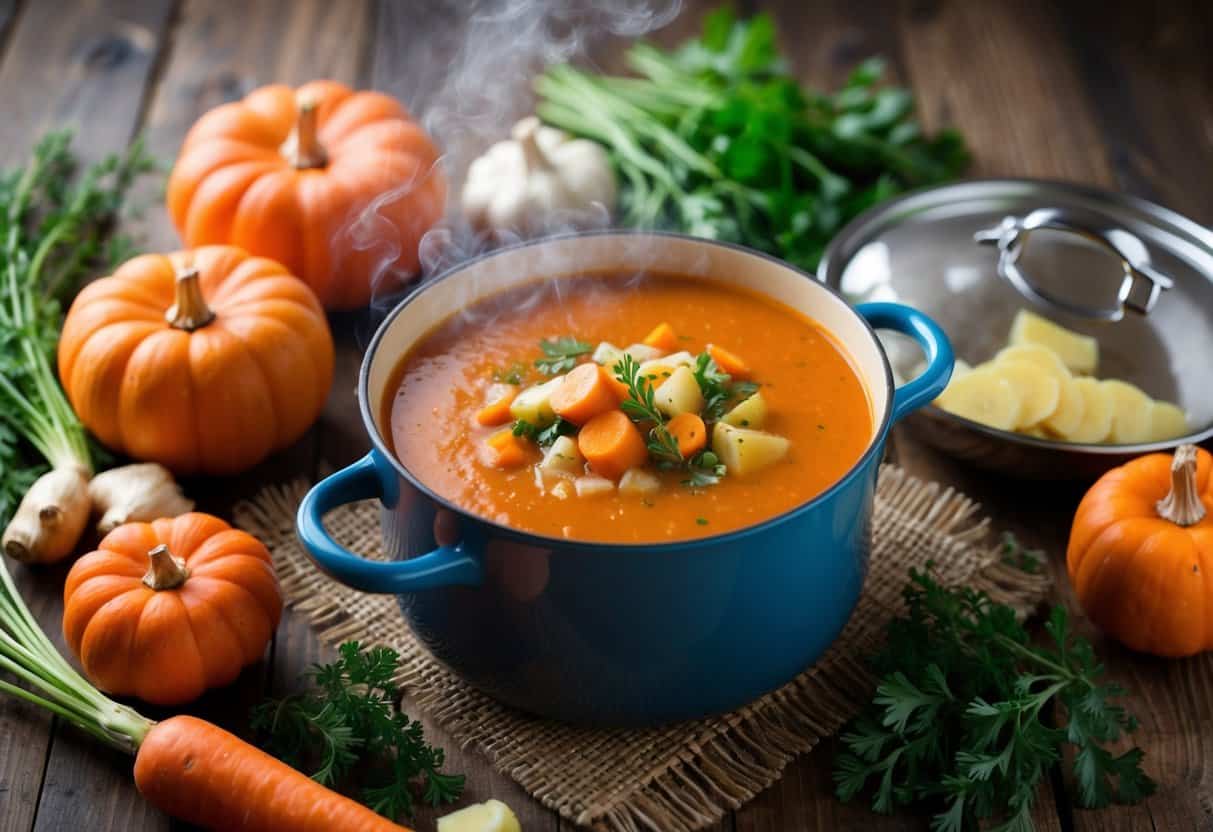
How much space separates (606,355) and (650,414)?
0.27m

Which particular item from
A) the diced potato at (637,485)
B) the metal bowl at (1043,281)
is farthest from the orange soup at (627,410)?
the metal bowl at (1043,281)

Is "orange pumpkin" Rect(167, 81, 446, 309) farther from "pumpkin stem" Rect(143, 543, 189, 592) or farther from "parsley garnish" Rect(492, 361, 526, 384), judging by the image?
"pumpkin stem" Rect(143, 543, 189, 592)

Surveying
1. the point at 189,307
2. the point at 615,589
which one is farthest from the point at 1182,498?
the point at 189,307

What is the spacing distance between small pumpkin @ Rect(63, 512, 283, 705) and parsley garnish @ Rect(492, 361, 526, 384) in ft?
1.75

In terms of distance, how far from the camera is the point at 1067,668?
221 centimetres

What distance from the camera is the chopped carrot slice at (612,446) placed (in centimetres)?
212

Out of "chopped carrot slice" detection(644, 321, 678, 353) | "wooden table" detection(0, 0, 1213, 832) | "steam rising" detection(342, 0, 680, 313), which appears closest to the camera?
"chopped carrot slice" detection(644, 321, 678, 353)

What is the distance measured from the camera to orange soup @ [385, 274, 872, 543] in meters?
2.11

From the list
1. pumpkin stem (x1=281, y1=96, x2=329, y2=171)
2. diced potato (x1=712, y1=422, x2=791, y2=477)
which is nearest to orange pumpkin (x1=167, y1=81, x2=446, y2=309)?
pumpkin stem (x1=281, y1=96, x2=329, y2=171)

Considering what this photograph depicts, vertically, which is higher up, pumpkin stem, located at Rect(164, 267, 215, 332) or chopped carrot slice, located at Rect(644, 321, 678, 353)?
pumpkin stem, located at Rect(164, 267, 215, 332)

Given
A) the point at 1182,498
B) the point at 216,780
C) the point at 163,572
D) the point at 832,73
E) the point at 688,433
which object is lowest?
the point at 832,73

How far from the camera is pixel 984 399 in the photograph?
274 cm

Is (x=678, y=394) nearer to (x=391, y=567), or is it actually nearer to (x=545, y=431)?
(x=545, y=431)

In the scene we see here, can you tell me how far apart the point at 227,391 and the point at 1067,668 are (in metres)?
1.67
